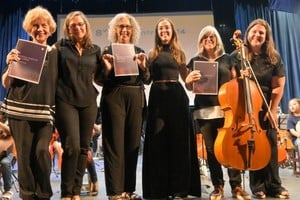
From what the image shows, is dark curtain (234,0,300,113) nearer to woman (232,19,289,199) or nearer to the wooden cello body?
woman (232,19,289,199)

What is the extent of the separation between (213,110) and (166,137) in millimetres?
383

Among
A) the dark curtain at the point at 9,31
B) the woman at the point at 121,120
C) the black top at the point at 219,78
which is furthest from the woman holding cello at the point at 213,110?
the dark curtain at the point at 9,31

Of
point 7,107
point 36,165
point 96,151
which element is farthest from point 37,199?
point 96,151

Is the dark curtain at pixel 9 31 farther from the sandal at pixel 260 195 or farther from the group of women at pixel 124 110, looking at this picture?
the sandal at pixel 260 195

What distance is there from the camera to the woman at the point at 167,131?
2650mm

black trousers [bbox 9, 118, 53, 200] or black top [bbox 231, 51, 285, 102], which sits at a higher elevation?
black top [bbox 231, 51, 285, 102]

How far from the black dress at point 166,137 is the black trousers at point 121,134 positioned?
0.40 ft

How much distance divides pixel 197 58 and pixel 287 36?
5.60 metres

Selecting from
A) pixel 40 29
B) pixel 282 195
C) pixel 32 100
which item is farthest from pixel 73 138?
pixel 282 195

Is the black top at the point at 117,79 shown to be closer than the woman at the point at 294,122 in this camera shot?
Yes

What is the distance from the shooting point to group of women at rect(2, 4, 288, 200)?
219 centimetres

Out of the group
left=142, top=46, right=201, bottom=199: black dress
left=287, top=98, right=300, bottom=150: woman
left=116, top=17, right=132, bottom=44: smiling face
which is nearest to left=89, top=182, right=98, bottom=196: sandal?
left=142, top=46, right=201, bottom=199: black dress

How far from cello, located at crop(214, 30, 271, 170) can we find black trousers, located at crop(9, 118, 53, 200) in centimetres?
106

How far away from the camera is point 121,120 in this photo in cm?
255
